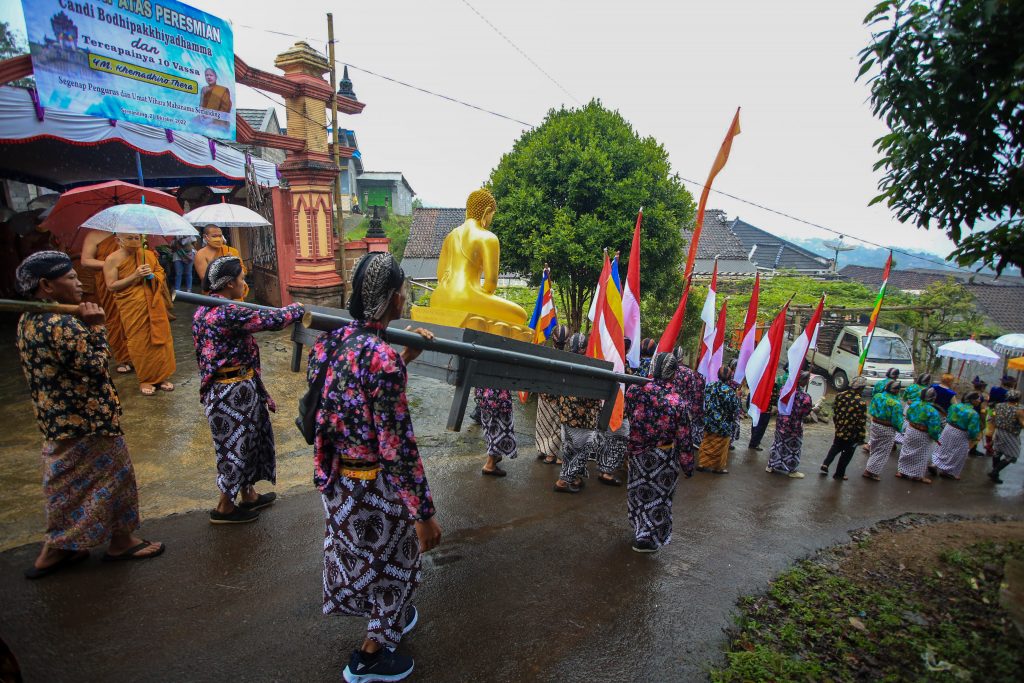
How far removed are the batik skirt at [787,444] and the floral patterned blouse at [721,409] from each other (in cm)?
92

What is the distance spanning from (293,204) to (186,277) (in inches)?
119

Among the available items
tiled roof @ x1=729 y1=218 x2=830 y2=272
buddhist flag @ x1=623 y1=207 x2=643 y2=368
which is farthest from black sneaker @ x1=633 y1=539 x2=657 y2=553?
tiled roof @ x1=729 y1=218 x2=830 y2=272

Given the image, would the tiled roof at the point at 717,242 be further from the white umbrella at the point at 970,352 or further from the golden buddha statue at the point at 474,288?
the golden buddha statue at the point at 474,288

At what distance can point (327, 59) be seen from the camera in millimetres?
10195

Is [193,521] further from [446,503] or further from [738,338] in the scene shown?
[738,338]

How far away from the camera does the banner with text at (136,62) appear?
22.4 feet

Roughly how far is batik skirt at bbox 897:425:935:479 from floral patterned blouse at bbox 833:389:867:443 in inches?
53.1

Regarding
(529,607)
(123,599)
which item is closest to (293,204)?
(123,599)

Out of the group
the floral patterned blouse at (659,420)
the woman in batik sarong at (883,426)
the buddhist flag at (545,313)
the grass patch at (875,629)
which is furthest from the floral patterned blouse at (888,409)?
the floral patterned blouse at (659,420)

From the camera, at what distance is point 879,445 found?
7.65m

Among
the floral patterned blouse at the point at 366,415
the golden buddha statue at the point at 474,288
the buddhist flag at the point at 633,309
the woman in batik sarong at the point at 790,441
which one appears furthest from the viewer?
the woman in batik sarong at the point at 790,441

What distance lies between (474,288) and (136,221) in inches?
171

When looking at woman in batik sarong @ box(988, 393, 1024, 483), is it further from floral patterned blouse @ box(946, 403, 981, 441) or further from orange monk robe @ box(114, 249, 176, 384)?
orange monk robe @ box(114, 249, 176, 384)

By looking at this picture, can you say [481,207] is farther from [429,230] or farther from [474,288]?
[429,230]
